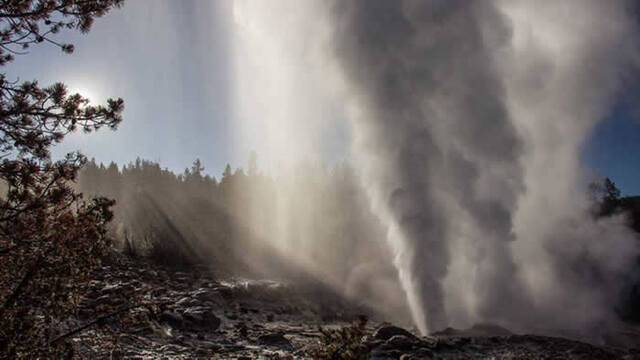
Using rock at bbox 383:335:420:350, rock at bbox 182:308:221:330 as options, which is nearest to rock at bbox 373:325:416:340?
rock at bbox 383:335:420:350

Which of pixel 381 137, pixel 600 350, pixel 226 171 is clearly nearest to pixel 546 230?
pixel 381 137

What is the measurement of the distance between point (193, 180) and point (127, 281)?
79995 millimetres

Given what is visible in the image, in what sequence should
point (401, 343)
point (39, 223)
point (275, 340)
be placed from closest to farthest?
point (39, 223) < point (401, 343) < point (275, 340)

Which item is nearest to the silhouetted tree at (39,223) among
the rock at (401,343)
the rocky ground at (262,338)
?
the rocky ground at (262,338)

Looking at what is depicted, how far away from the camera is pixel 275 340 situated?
16906 mm

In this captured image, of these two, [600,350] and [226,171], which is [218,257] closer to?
→ [600,350]

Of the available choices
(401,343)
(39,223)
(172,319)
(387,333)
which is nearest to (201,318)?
(172,319)

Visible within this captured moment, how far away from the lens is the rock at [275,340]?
53.8ft

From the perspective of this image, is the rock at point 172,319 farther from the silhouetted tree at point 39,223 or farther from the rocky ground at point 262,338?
the silhouetted tree at point 39,223

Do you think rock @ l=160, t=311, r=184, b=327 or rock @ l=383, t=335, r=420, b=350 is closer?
rock @ l=383, t=335, r=420, b=350

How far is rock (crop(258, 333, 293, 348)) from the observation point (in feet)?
53.8

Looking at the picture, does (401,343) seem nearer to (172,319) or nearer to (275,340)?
(275,340)

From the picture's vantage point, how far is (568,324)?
24094 mm

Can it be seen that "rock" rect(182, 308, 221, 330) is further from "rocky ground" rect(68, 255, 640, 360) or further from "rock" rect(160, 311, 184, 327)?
"rock" rect(160, 311, 184, 327)
